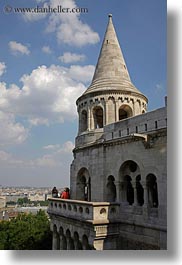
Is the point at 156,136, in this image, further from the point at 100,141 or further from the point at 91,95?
the point at 91,95

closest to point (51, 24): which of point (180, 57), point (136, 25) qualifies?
point (136, 25)

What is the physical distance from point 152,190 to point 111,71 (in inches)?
194

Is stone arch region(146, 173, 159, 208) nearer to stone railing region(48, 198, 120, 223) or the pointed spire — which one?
stone railing region(48, 198, 120, 223)

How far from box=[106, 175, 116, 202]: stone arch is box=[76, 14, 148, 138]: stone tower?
196 cm

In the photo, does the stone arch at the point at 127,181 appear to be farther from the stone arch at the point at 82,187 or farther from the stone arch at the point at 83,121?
the stone arch at the point at 83,121

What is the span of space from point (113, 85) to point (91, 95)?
0.88 meters

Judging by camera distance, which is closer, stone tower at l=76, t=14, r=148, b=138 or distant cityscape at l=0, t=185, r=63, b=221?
stone tower at l=76, t=14, r=148, b=138

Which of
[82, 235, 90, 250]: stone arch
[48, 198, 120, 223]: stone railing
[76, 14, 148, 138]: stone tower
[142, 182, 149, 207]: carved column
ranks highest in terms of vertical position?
[76, 14, 148, 138]: stone tower

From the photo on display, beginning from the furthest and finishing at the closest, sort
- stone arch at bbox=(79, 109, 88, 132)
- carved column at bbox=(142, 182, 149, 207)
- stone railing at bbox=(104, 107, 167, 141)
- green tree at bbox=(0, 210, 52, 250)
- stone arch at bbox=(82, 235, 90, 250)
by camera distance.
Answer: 1. green tree at bbox=(0, 210, 52, 250)
2. stone arch at bbox=(79, 109, 88, 132)
3. stone arch at bbox=(82, 235, 90, 250)
4. carved column at bbox=(142, 182, 149, 207)
5. stone railing at bbox=(104, 107, 167, 141)

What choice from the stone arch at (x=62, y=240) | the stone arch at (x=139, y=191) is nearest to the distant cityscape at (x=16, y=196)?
the stone arch at (x=62, y=240)

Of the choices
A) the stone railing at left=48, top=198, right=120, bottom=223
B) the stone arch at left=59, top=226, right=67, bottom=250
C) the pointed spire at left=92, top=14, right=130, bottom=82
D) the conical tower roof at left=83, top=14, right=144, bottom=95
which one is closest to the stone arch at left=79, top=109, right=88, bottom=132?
the conical tower roof at left=83, top=14, right=144, bottom=95

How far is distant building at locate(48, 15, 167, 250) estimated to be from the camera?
7555 millimetres

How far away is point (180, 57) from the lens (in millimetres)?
6398

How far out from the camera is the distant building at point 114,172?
755cm
